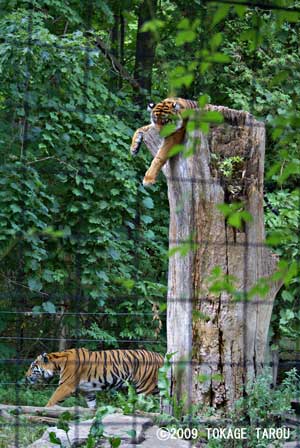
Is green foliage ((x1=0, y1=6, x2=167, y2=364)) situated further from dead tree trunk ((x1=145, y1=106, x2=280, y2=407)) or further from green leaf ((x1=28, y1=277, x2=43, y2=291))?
dead tree trunk ((x1=145, y1=106, x2=280, y2=407))

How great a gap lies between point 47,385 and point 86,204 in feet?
3.72

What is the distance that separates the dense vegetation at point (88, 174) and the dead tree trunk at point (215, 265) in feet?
3.29

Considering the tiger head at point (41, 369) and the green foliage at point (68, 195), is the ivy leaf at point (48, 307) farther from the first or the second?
the tiger head at point (41, 369)

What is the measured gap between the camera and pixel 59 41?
14.6 feet

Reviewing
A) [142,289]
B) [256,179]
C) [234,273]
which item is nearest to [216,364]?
[234,273]

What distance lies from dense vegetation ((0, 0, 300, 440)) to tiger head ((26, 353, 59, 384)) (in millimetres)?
85

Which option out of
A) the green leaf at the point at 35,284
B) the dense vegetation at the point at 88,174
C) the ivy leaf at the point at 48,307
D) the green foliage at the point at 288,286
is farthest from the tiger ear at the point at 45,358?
the green foliage at the point at 288,286

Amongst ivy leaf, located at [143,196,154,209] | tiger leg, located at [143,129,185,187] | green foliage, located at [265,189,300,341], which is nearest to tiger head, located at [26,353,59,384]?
ivy leaf, located at [143,196,154,209]

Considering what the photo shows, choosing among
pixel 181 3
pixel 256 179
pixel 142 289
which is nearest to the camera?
pixel 256 179

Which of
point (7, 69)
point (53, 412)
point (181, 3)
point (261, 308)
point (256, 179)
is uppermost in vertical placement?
point (181, 3)

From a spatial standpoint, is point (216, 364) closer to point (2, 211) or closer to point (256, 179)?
point (256, 179)

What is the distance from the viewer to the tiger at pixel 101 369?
4715mm

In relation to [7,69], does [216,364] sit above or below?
below

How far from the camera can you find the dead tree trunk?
3.17 meters
